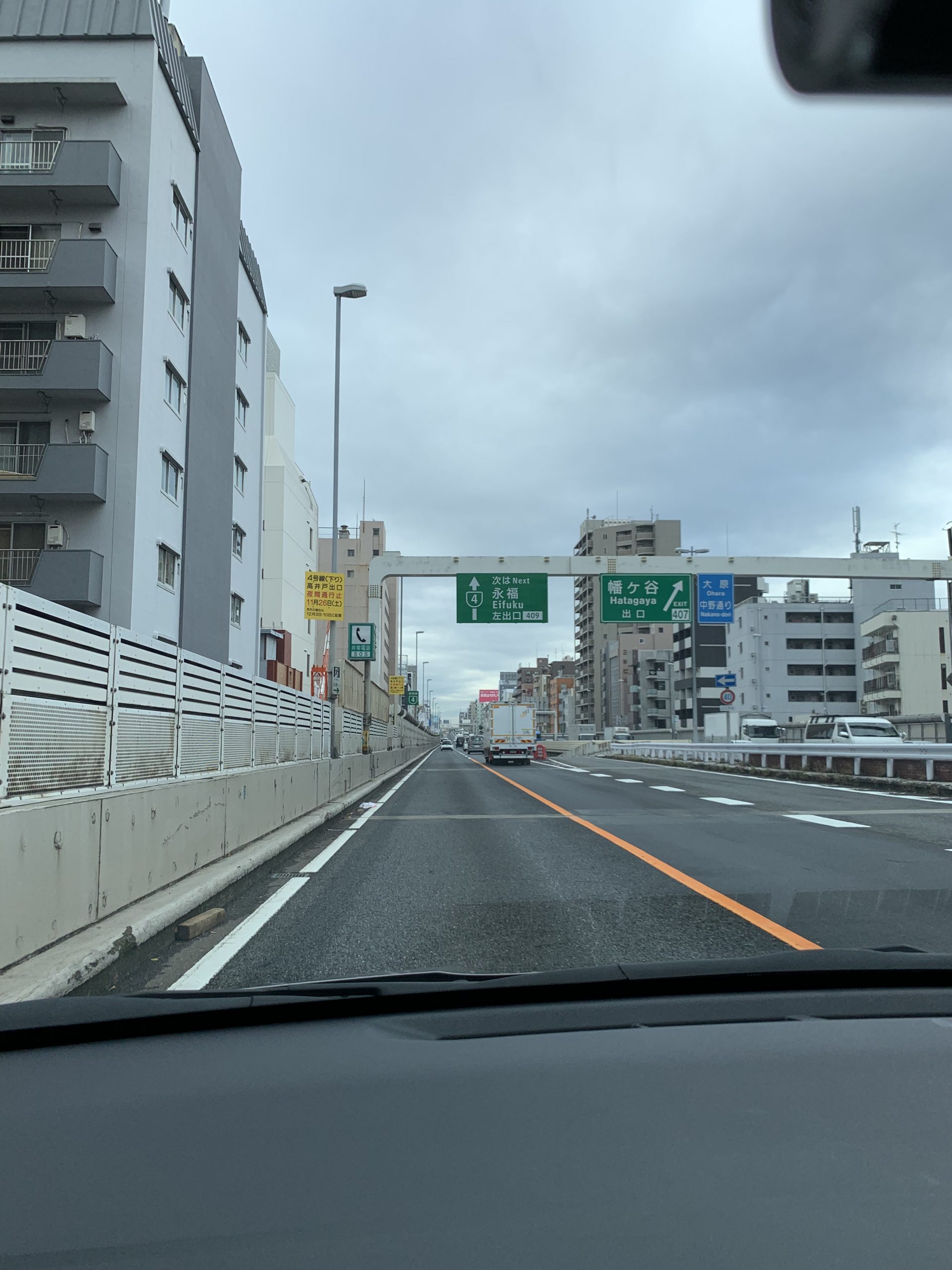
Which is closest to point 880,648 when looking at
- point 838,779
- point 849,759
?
point 849,759

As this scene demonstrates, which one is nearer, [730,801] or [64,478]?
[730,801]

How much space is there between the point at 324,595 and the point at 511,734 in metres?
33.0

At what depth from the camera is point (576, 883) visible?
8484mm

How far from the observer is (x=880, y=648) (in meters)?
83.1

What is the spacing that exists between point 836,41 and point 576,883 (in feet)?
22.9

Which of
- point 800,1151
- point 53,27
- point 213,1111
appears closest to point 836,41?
point 800,1151

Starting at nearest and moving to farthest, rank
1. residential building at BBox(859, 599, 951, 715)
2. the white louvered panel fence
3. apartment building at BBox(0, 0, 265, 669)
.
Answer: the white louvered panel fence, apartment building at BBox(0, 0, 265, 669), residential building at BBox(859, 599, 951, 715)

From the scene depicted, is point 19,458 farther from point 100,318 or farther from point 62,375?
point 100,318

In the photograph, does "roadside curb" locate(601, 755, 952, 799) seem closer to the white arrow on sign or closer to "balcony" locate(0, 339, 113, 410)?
the white arrow on sign

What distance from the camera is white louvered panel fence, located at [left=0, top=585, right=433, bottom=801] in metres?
5.42

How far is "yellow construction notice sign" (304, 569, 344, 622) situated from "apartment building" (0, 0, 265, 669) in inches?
260

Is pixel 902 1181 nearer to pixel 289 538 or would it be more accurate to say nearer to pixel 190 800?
Result: pixel 190 800

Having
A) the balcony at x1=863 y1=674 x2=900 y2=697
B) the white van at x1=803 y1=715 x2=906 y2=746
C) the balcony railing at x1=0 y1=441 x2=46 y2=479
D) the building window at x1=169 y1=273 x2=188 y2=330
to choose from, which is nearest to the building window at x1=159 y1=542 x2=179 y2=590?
the balcony railing at x1=0 y1=441 x2=46 y2=479

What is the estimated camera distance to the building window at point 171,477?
29219mm
